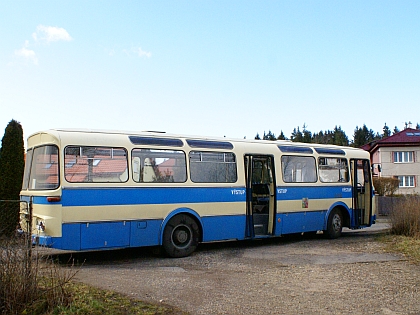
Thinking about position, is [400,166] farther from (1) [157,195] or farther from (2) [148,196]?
(2) [148,196]

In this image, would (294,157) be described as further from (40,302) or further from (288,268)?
(40,302)

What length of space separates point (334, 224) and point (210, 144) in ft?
18.3

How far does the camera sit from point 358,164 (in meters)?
16.7

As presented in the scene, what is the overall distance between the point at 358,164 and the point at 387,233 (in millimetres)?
2427

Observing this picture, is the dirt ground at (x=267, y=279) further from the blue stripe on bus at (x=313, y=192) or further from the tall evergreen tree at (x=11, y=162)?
the tall evergreen tree at (x=11, y=162)

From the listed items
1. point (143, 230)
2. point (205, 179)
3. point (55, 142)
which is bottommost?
point (143, 230)

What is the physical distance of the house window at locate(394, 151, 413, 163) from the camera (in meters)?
47.7

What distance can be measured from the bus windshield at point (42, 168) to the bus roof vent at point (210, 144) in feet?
10.9

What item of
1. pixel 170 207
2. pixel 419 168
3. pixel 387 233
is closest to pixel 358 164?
pixel 387 233

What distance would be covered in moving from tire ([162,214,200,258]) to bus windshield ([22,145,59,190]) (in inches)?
112

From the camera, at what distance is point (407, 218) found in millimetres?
14922

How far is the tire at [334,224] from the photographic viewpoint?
51.1 ft

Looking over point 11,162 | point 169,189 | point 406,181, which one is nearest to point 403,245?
point 169,189

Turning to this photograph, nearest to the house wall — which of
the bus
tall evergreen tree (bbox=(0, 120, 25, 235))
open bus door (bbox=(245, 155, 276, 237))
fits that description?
the bus
